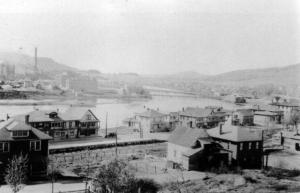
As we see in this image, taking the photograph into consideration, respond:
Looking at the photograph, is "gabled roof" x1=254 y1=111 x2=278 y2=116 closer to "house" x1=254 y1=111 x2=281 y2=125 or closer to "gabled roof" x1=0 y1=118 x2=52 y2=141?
"house" x1=254 y1=111 x2=281 y2=125

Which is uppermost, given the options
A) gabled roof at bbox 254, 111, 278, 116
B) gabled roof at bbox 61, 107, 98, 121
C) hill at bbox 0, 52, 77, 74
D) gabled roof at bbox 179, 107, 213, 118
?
hill at bbox 0, 52, 77, 74

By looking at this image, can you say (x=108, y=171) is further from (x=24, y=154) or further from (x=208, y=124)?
(x=208, y=124)

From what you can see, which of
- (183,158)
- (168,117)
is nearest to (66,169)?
(183,158)

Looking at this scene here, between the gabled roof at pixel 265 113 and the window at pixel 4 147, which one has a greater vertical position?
the window at pixel 4 147

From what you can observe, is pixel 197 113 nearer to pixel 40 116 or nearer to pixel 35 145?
pixel 40 116

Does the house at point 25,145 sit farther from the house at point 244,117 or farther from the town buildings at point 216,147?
the house at point 244,117

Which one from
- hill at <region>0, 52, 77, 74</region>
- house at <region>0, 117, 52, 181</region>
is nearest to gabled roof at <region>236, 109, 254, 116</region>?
house at <region>0, 117, 52, 181</region>

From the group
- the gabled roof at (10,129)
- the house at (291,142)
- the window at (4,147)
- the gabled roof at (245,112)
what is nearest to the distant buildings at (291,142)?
the house at (291,142)

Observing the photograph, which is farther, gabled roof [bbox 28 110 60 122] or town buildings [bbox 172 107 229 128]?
town buildings [bbox 172 107 229 128]
